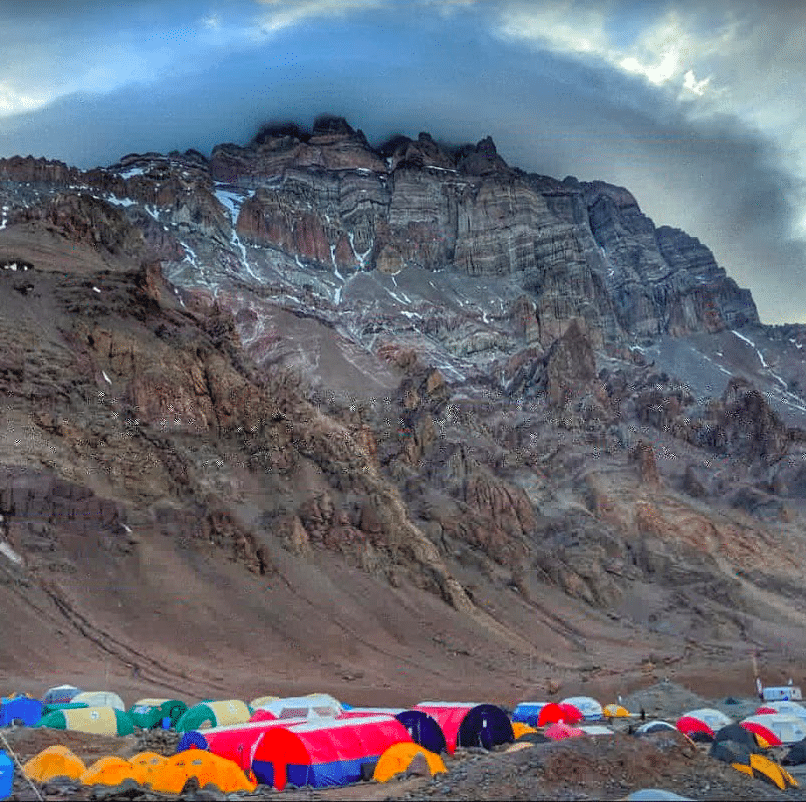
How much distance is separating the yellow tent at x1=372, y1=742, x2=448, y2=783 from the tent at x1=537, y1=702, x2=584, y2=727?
24.0 metres

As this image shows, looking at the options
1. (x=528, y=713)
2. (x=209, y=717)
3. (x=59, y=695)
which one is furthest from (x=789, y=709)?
(x=59, y=695)

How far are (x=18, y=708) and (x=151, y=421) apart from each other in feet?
140

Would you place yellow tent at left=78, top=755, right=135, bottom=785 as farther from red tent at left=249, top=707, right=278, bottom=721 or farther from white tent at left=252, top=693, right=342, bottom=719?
white tent at left=252, top=693, right=342, bottom=719

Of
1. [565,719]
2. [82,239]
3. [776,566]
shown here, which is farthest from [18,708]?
[776,566]

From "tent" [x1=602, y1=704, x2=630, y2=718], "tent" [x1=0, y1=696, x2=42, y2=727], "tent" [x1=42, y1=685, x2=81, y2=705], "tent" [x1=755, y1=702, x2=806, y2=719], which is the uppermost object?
"tent" [x1=755, y1=702, x2=806, y2=719]

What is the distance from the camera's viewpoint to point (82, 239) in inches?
4173

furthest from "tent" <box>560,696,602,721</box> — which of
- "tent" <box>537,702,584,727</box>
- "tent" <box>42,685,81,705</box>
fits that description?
"tent" <box>42,685,81,705</box>

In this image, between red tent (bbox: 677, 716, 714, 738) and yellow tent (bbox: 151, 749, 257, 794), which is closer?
yellow tent (bbox: 151, 749, 257, 794)

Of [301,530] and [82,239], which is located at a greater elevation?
[82,239]

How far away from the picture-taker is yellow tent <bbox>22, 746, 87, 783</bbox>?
83.1 feet

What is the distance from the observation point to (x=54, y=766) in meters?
25.7

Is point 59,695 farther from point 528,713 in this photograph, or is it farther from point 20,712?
point 528,713

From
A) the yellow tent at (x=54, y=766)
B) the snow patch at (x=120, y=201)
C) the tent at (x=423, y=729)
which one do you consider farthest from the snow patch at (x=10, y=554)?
the snow patch at (x=120, y=201)

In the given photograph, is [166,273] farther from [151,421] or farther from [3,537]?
[3,537]
